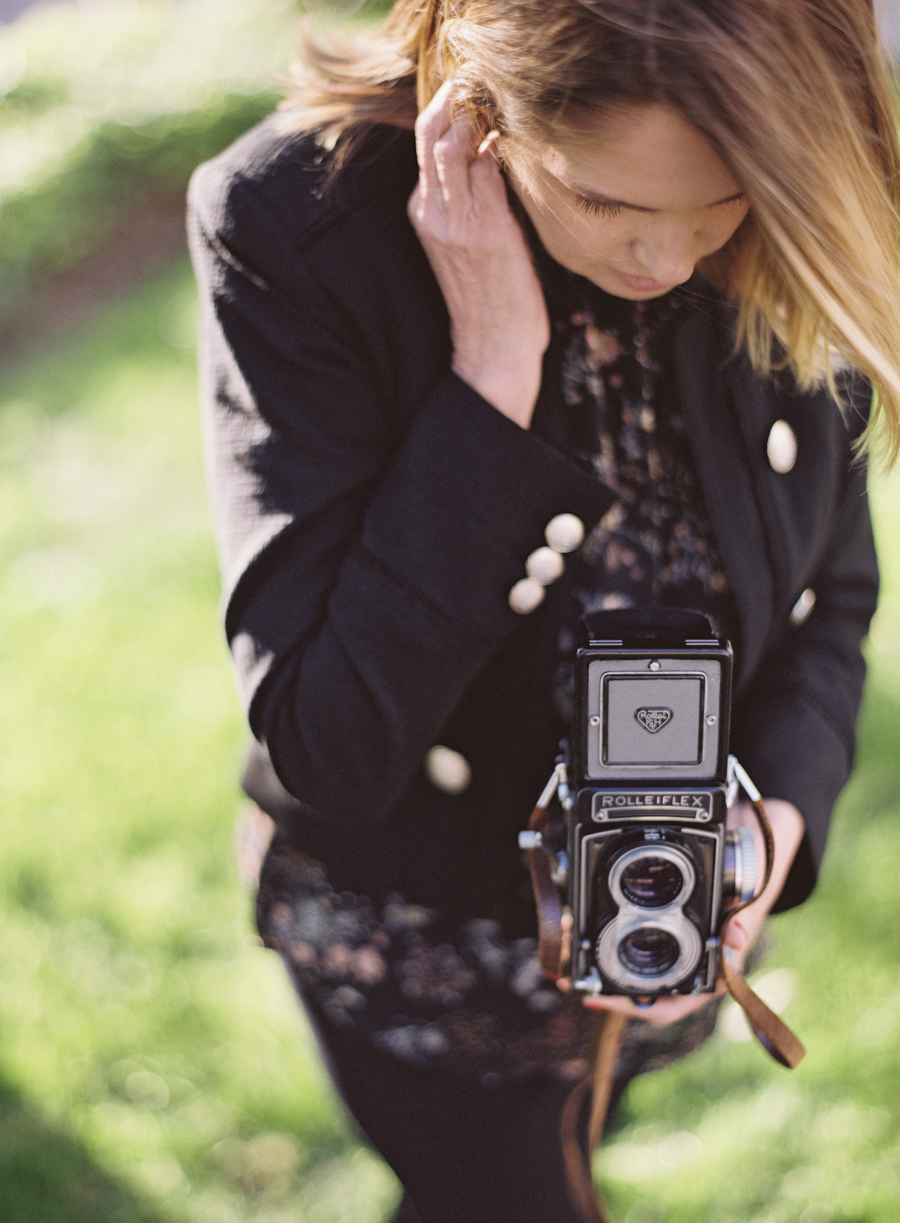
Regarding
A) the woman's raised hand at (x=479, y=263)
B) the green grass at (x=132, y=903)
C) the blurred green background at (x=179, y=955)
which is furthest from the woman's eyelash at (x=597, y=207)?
the green grass at (x=132, y=903)

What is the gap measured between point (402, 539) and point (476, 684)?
25 centimetres

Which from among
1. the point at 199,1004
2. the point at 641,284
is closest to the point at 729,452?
the point at 641,284

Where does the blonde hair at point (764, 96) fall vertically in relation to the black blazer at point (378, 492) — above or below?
above

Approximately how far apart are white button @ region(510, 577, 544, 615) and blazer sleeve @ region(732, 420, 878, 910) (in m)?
0.47

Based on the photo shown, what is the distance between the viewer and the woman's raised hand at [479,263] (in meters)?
1.13

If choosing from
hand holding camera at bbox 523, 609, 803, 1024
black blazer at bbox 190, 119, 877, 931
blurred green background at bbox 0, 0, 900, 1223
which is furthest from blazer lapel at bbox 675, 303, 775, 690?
blurred green background at bbox 0, 0, 900, 1223

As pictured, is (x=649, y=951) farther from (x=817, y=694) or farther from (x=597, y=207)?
(x=597, y=207)

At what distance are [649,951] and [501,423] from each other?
0.64 metres

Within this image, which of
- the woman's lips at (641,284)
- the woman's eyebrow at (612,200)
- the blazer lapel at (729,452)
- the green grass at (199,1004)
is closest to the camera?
the woman's eyebrow at (612,200)

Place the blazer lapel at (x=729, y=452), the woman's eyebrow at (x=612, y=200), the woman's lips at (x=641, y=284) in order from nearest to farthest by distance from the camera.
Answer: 1. the woman's eyebrow at (x=612, y=200)
2. the woman's lips at (x=641, y=284)
3. the blazer lapel at (x=729, y=452)

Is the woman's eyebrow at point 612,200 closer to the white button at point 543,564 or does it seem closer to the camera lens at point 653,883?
the white button at point 543,564

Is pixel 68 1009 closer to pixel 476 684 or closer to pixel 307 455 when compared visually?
pixel 476 684

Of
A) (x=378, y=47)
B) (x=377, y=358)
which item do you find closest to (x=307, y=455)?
(x=377, y=358)

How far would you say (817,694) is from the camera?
1.52m
